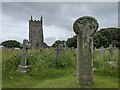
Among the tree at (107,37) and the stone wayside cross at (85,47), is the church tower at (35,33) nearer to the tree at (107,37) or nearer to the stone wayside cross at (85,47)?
the tree at (107,37)

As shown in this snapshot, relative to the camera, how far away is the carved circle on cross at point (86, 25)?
13.2m

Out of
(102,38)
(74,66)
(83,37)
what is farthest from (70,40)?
(83,37)

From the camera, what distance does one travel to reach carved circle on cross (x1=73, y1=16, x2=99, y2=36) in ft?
43.2

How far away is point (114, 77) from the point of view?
1552 centimetres

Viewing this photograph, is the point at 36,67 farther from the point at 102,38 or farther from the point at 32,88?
the point at 102,38

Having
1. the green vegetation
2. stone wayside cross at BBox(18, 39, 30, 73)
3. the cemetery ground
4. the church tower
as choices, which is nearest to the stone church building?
the church tower

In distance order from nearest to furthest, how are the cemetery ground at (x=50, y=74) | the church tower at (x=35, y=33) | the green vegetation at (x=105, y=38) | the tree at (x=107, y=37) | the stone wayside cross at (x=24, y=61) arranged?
1. the cemetery ground at (x=50, y=74)
2. the stone wayside cross at (x=24, y=61)
3. the tree at (x=107, y=37)
4. the green vegetation at (x=105, y=38)
5. the church tower at (x=35, y=33)

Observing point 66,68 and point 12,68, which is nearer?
point 12,68

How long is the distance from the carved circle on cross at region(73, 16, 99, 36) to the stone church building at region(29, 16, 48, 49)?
6359 cm

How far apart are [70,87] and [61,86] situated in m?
0.39

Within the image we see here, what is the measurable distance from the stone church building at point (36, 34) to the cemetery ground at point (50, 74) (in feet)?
191

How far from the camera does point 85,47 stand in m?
12.9

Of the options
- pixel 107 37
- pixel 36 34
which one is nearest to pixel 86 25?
pixel 107 37

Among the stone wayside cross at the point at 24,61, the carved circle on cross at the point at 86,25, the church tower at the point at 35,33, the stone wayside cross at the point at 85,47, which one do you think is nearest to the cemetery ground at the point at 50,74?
the stone wayside cross at the point at 24,61
